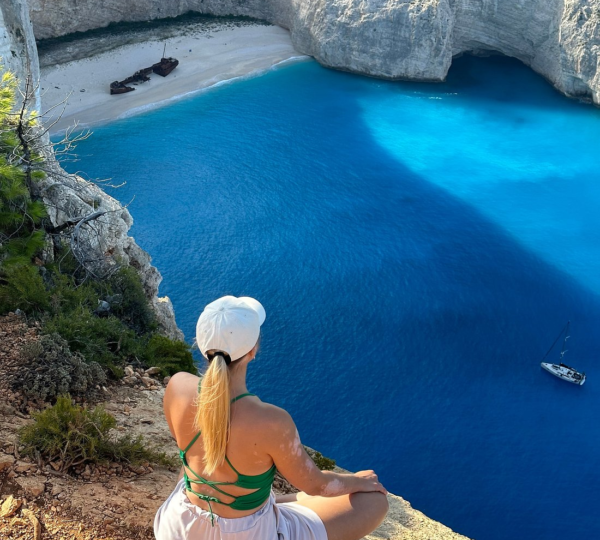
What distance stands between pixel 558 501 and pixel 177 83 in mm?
22059

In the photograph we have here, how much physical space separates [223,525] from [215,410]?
77 centimetres

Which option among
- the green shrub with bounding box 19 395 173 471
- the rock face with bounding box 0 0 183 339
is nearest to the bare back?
the green shrub with bounding box 19 395 173 471

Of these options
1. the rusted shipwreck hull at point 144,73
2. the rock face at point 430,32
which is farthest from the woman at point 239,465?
the rock face at point 430,32

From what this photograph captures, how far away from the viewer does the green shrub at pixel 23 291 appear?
24.6 feet

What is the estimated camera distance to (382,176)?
22688 millimetres

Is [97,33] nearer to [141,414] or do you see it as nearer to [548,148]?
[548,148]

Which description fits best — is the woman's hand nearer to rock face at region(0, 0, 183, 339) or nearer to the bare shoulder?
the bare shoulder

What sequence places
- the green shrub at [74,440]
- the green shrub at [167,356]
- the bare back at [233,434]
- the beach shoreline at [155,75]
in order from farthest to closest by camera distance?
1. the beach shoreline at [155,75]
2. the green shrub at [167,356]
3. the green shrub at [74,440]
4. the bare back at [233,434]


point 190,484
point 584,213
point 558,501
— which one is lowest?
point 558,501

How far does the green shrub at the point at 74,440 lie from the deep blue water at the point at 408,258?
307 inches

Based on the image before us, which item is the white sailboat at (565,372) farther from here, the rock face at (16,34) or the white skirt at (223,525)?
the rock face at (16,34)

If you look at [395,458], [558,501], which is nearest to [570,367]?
[558,501]

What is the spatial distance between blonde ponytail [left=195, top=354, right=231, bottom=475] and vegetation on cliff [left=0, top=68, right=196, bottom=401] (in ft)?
11.4

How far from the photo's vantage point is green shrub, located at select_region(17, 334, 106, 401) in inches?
249
